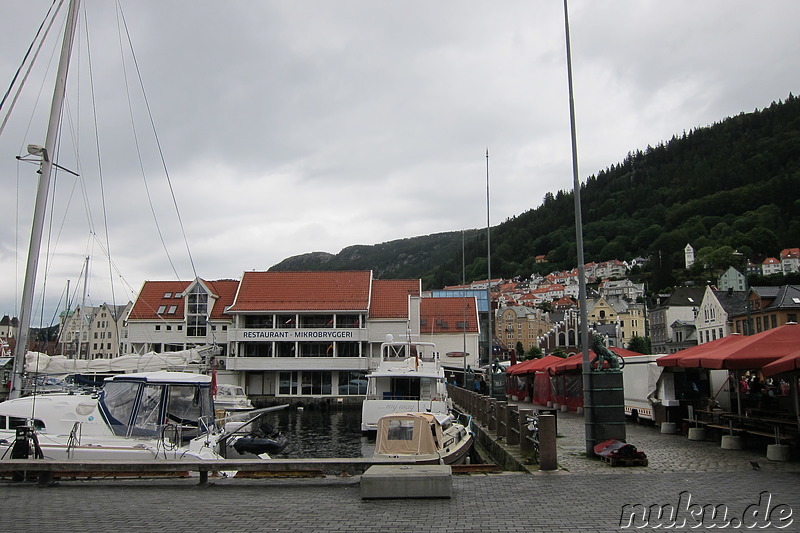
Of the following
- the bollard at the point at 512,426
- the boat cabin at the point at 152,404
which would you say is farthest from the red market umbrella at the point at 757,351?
the boat cabin at the point at 152,404

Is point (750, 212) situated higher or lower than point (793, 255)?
higher

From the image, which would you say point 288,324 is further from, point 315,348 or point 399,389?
point 399,389

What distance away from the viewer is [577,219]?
626 inches

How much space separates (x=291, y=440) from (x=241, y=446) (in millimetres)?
14789

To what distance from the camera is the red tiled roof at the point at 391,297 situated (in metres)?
61.6

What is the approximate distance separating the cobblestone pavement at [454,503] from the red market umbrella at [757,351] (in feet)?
7.86

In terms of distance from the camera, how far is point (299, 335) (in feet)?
194

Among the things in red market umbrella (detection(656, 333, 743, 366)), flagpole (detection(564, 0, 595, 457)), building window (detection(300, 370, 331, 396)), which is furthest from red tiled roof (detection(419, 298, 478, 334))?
flagpole (detection(564, 0, 595, 457))

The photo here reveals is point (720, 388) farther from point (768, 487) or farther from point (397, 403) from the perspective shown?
point (397, 403)

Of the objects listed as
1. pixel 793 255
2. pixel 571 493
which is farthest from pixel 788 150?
pixel 571 493

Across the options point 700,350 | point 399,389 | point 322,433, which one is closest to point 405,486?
point 700,350

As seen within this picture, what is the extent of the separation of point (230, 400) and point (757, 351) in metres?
36.5

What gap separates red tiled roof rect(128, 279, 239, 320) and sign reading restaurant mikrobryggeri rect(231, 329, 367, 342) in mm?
4856

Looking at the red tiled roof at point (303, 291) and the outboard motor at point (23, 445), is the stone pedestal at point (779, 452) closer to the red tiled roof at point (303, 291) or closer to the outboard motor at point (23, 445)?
the outboard motor at point (23, 445)
